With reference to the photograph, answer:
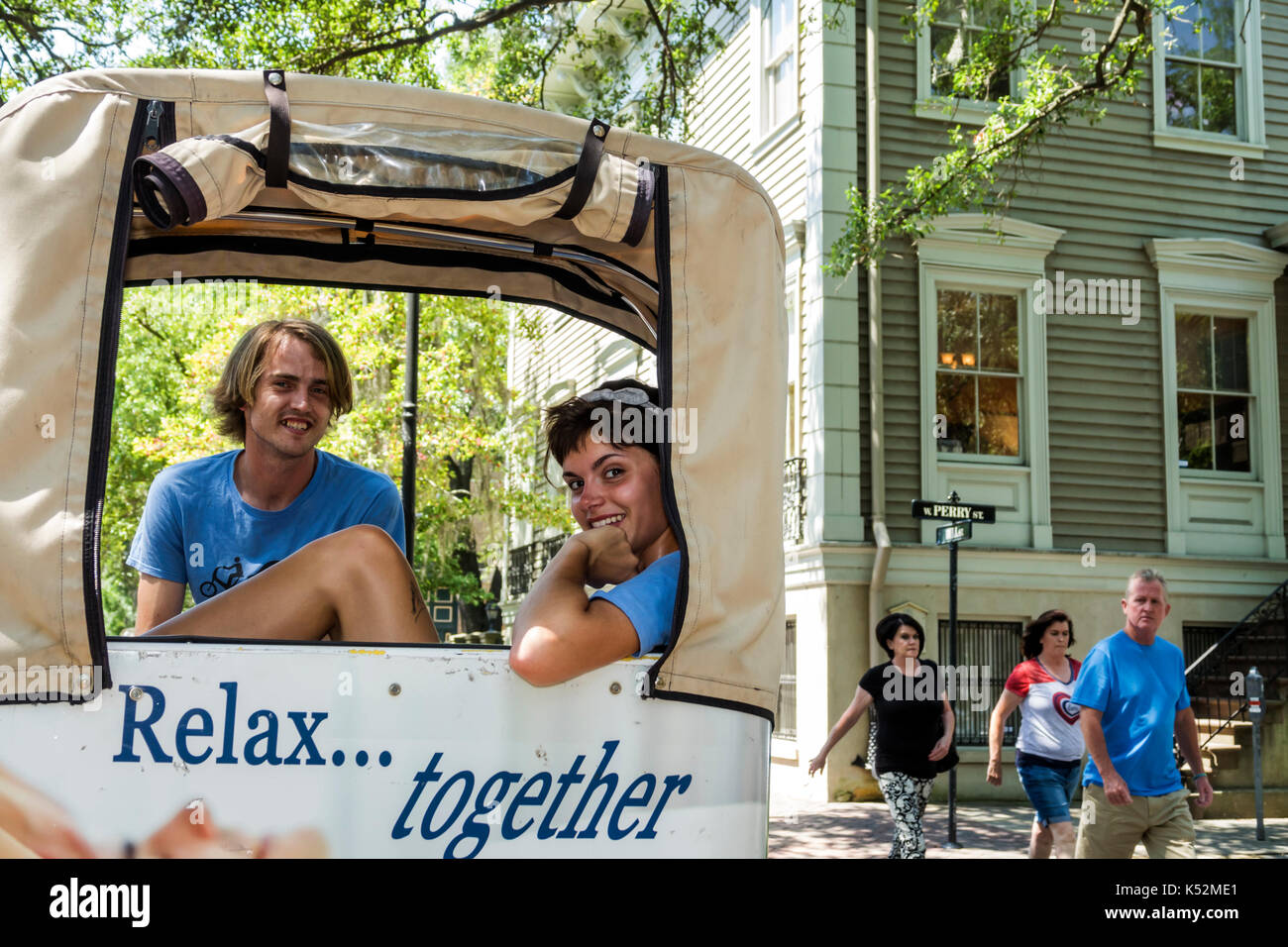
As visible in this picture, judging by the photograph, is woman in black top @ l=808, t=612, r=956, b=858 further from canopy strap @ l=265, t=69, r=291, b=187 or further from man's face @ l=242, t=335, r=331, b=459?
canopy strap @ l=265, t=69, r=291, b=187

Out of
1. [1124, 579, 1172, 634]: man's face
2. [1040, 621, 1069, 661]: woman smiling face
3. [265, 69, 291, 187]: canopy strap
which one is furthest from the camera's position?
[1040, 621, 1069, 661]: woman smiling face

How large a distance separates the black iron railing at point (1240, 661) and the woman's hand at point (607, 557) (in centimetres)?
1269

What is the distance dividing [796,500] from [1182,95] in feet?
24.5

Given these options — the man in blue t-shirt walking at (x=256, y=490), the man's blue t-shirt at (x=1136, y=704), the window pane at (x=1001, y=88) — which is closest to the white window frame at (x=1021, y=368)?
the window pane at (x=1001, y=88)

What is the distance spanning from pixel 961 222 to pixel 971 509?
16.8 ft

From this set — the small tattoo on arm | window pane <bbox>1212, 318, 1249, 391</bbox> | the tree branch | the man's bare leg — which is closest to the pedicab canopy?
the man's bare leg

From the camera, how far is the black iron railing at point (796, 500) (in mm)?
14984

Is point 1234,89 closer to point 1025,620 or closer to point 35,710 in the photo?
point 1025,620

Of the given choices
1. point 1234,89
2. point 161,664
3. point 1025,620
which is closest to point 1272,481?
point 1025,620

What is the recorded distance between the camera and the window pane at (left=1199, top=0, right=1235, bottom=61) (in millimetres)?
16156

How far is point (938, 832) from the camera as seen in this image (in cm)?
1192

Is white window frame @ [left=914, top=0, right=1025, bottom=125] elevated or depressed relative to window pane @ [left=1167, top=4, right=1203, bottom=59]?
depressed

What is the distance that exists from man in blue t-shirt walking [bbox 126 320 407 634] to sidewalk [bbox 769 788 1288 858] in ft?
21.2

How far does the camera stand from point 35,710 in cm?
242
